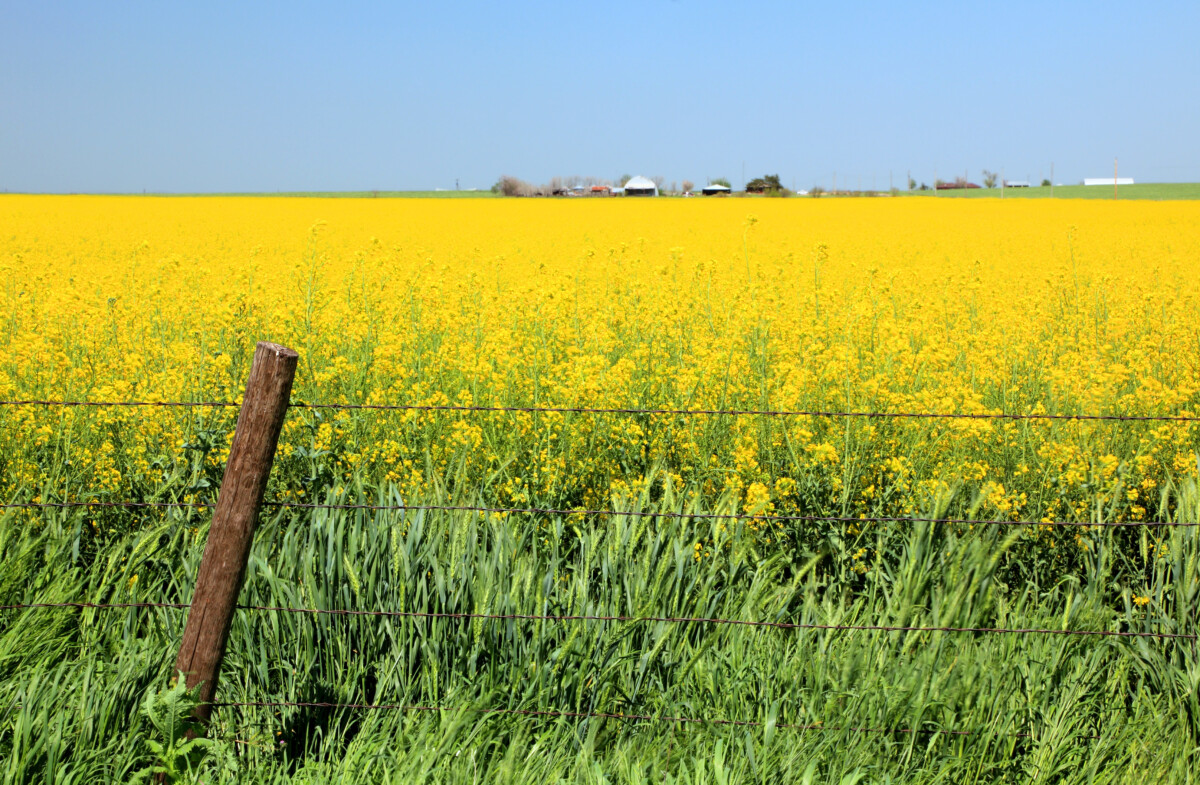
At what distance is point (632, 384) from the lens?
5340 millimetres

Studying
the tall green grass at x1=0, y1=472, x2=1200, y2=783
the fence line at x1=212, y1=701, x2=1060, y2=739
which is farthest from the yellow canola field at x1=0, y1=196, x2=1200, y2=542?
the fence line at x1=212, y1=701, x2=1060, y2=739

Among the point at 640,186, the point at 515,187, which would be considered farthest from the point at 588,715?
the point at 640,186

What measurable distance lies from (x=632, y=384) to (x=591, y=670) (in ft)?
8.89

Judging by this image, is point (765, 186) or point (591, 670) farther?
point (765, 186)

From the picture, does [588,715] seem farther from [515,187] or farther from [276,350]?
[515,187]

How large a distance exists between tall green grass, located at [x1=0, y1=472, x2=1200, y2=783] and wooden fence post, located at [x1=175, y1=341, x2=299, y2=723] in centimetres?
17

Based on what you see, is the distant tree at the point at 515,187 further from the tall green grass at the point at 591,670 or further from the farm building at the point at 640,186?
the tall green grass at the point at 591,670

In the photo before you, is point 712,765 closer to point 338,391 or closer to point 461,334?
point 338,391

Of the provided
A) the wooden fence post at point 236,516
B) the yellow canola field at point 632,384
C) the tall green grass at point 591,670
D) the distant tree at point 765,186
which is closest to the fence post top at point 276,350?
the wooden fence post at point 236,516

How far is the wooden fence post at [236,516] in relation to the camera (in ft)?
7.82

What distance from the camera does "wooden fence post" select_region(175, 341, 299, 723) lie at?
2.38 metres

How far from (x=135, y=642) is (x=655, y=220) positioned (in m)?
20.9

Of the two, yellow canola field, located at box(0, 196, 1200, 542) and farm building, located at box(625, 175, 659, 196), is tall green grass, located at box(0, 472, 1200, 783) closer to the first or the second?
yellow canola field, located at box(0, 196, 1200, 542)

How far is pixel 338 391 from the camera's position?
5387 millimetres
